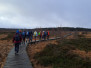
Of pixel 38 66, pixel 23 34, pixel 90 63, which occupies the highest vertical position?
pixel 23 34

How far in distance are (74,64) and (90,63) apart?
76 cm

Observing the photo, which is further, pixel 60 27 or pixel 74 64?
pixel 60 27

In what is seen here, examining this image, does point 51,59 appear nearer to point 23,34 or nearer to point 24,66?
point 24,66

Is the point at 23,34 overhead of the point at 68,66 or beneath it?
overhead

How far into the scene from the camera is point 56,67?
6.59m

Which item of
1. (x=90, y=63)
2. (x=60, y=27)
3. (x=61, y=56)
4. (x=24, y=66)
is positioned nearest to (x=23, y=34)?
(x=60, y=27)

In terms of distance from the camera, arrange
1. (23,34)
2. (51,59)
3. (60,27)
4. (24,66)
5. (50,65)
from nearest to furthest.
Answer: (24,66)
(50,65)
(51,59)
(23,34)
(60,27)

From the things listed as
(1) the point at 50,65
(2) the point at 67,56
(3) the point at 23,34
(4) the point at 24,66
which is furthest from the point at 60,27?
(4) the point at 24,66

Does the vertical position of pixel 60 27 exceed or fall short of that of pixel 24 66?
it exceeds it

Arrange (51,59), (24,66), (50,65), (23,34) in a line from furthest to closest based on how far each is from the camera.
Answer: (23,34)
(51,59)
(50,65)
(24,66)

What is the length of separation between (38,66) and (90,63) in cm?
284

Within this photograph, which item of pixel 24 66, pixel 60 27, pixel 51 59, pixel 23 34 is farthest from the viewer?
pixel 60 27

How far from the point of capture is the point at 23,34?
14445 mm

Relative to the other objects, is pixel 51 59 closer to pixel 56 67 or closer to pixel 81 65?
pixel 56 67
